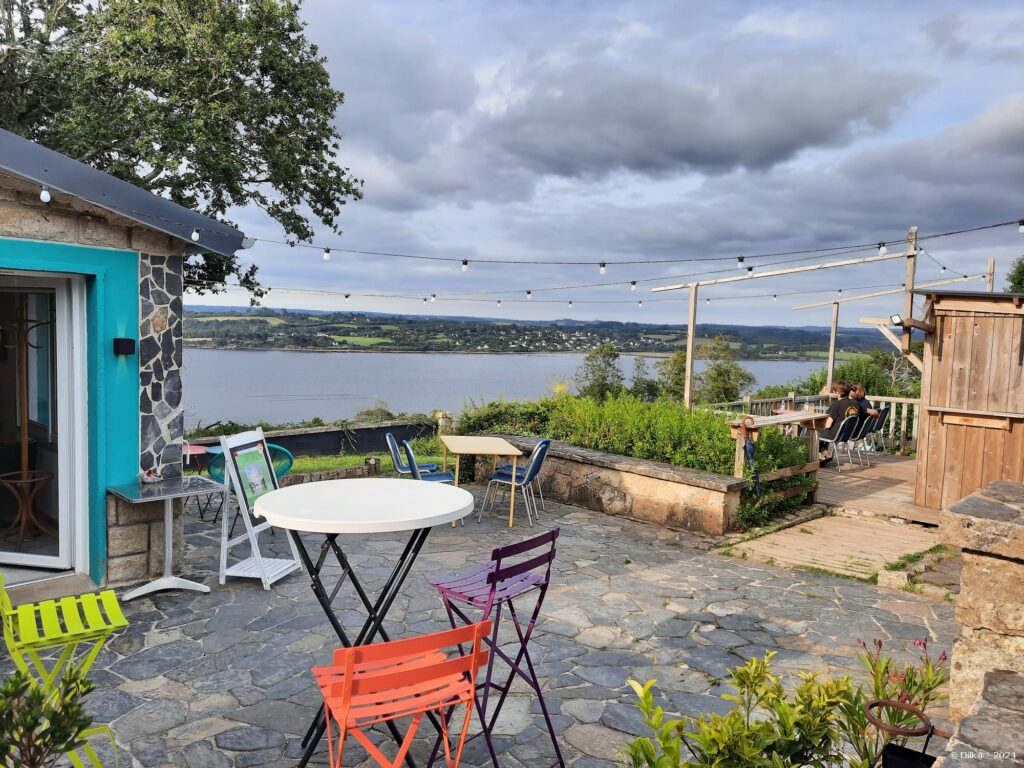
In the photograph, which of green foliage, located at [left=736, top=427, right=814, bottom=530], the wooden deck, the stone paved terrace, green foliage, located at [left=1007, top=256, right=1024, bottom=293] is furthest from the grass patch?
green foliage, located at [left=1007, top=256, right=1024, bottom=293]

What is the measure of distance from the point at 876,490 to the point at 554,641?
20.1 ft

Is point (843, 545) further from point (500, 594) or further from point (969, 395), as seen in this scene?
point (500, 594)

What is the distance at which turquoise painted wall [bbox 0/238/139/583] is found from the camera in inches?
178

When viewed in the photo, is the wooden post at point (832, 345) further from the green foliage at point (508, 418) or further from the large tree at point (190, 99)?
the large tree at point (190, 99)

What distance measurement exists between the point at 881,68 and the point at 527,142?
23.3 feet

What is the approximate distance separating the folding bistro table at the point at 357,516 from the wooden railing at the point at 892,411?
8.72m

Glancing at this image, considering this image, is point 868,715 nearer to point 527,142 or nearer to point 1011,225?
point 1011,225

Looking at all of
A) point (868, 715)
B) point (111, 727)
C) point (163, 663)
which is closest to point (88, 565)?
point (163, 663)

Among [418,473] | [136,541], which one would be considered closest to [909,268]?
[418,473]

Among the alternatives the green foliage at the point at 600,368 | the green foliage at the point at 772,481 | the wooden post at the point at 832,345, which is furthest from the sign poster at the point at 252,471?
the green foliage at the point at 600,368

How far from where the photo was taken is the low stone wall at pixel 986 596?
212 centimetres

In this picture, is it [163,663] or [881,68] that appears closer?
[163,663]

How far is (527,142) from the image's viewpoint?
1398 cm

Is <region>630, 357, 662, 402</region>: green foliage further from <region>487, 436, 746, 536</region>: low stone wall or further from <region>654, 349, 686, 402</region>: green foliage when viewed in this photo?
<region>487, 436, 746, 536</region>: low stone wall
